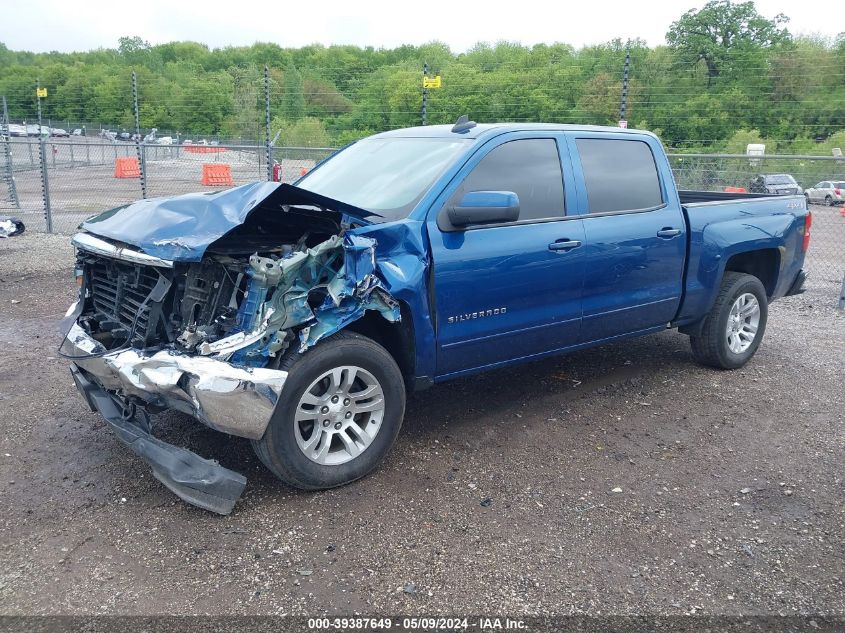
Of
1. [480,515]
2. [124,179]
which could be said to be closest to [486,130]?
[480,515]

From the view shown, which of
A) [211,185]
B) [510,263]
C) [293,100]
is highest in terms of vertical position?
[293,100]

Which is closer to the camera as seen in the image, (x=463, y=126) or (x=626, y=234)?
(x=463, y=126)

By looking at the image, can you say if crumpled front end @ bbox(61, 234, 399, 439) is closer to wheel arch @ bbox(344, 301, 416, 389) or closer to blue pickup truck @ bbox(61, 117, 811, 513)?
blue pickup truck @ bbox(61, 117, 811, 513)

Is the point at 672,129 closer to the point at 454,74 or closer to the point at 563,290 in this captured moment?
the point at 454,74

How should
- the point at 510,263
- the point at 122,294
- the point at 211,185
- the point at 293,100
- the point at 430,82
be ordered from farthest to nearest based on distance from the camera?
the point at 293,100 → the point at 211,185 → the point at 430,82 → the point at 510,263 → the point at 122,294

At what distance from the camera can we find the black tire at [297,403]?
11.6ft

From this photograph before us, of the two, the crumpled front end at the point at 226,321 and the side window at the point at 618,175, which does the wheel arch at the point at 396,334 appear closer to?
the crumpled front end at the point at 226,321

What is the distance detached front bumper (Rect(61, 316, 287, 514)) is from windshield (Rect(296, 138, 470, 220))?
129 centimetres

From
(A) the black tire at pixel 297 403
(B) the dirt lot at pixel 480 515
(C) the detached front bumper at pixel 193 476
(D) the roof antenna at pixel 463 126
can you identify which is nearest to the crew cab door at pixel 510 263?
(D) the roof antenna at pixel 463 126

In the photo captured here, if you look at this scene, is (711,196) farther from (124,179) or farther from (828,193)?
(124,179)

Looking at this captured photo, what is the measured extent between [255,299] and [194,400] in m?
0.57

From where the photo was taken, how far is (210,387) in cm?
336

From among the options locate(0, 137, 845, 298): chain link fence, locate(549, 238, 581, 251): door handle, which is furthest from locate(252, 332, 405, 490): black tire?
locate(0, 137, 845, 298): chain link fence

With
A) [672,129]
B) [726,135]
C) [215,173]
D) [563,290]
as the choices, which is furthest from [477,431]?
[726,135]
